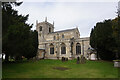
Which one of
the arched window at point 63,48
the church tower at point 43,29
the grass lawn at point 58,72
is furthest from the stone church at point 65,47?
the grass lawn at point 58,72

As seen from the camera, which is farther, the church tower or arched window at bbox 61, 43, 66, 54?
the church tower

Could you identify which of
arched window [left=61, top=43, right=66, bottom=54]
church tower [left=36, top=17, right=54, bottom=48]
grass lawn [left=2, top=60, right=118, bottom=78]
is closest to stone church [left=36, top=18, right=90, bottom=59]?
arched window [left=61, top=43, right=66, bottom=54]

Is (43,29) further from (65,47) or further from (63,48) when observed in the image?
(65,47)

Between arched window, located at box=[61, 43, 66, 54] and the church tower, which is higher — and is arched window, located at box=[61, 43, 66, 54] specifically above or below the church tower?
below

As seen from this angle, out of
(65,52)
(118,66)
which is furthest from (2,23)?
(65,52)

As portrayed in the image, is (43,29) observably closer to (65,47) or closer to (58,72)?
(65,47)

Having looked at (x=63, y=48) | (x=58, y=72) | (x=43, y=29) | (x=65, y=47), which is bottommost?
(x=58, y=72)

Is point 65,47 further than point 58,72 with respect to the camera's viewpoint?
Yes

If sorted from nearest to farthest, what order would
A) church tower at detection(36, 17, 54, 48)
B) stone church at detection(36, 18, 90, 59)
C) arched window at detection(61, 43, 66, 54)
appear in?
stone church at detection(36, 18, 90, 59) < arched window at detection(61, 43, 66, 54) < church tower at detection(36, 17, 54, 48)

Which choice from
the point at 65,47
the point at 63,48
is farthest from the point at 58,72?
the point at 63,48

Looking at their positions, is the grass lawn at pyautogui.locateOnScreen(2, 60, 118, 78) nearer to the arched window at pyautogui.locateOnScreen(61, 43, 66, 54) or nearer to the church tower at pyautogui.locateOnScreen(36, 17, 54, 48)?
the arched window at pyautogui.locateOnScreen(61, 43, 66, 54)

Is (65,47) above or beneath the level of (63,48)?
above

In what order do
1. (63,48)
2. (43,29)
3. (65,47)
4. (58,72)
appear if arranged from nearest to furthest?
(58,72) < (65,47) < (63,48) < (43,29)

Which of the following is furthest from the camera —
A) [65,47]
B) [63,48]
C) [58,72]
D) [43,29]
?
[43,29]
